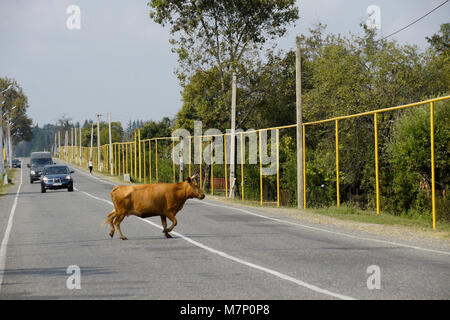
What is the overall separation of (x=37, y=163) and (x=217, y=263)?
1894 inches

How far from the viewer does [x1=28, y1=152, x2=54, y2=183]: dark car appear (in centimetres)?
5391

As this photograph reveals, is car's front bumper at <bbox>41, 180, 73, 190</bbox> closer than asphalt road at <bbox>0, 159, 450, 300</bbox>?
No

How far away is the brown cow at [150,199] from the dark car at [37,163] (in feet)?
137

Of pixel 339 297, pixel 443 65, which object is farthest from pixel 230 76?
pixel 339 297

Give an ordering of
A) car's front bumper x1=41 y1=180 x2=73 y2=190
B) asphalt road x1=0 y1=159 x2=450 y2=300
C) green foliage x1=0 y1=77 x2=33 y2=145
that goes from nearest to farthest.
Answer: asphalt road x1=0 y1=159 x2=450 y2=300 < car's front bumper x1=41 y1=180 x2=73 y2=190 < green foliage x1=0 y1=77 x2=33 y2=145

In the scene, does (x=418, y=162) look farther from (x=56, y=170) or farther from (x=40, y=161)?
(x=40, y=161)

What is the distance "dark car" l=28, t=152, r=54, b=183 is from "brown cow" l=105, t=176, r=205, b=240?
137ft

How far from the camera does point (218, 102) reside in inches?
1793

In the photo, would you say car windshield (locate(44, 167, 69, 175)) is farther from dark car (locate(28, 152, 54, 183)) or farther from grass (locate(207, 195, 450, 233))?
grass (locate(207, 195, 450, 233))

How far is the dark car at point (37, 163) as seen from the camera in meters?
53.9

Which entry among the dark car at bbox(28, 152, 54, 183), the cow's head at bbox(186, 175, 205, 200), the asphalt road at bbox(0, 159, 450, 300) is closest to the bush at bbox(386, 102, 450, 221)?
the asphalt road at bbox(0, 159, 450, 300)

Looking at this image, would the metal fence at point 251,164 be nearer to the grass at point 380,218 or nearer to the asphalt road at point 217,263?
the grass at point 380,218

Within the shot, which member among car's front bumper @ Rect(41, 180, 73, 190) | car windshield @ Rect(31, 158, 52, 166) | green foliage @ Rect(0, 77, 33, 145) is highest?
green foliage @ Rect(0, 77, 33, 145)

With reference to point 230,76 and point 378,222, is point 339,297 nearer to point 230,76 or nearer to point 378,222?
point 378,222
